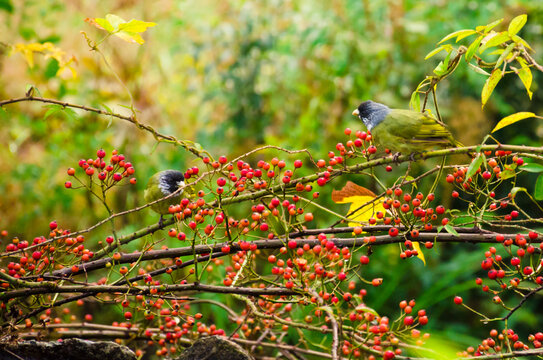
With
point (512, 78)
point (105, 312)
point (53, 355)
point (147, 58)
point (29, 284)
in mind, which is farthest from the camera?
point (147, 58)

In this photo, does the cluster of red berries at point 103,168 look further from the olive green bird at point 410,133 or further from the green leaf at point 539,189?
the green leaf at point 539,189

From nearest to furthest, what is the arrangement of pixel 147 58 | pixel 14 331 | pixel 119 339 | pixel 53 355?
pixel 14 331 < pixel 53 355 < pixel 119 339 < pixel 147 58

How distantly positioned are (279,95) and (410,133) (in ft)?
10.2

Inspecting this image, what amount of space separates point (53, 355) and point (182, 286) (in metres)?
0.63

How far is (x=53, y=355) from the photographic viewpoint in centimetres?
169

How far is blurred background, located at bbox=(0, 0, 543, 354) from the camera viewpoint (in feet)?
13.5

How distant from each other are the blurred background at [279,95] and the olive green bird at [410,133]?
1829 millimetres

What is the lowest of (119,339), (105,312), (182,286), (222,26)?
(182,286)

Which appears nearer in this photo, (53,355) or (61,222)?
(53,355)

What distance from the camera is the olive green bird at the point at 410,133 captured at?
1845mm

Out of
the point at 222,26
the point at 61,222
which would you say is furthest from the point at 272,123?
the point at 61,222

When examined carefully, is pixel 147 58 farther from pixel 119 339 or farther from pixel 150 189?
pixel 119 339

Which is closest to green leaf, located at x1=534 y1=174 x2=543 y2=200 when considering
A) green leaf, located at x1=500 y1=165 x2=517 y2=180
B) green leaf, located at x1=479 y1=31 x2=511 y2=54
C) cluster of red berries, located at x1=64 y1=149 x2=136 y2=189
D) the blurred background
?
green leaf, located at x1=500 y1=165 x2=517 y2=180

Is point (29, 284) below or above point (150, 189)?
below
